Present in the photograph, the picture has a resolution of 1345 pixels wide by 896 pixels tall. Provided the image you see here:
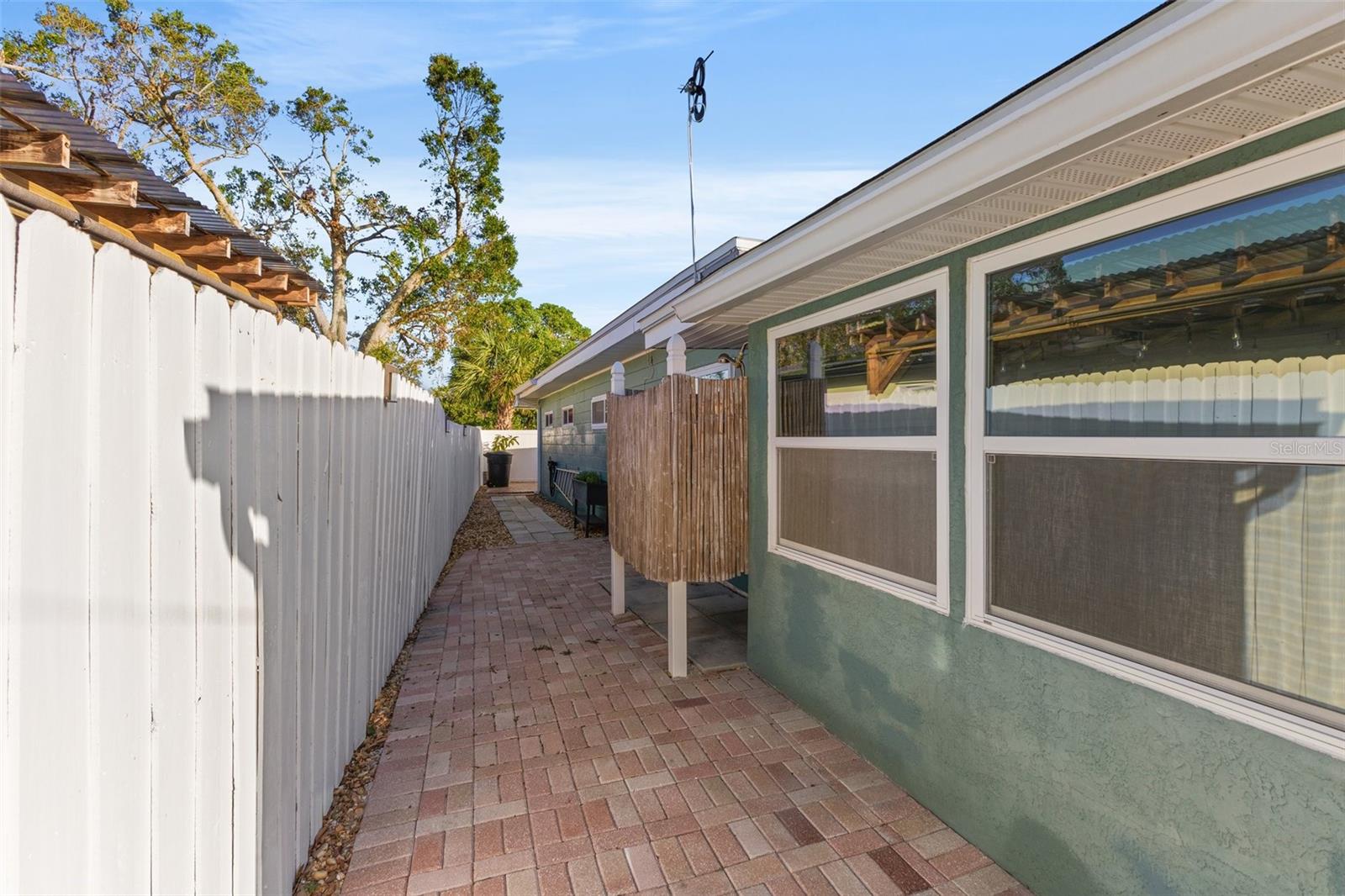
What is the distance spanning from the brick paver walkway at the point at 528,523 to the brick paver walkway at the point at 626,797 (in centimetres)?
520

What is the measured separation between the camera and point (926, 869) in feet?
7.20

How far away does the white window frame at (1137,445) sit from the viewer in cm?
142

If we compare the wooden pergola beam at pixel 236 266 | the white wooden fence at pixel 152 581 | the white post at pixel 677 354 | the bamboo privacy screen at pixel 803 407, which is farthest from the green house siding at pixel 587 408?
the white wooden fence at pixel 152 581

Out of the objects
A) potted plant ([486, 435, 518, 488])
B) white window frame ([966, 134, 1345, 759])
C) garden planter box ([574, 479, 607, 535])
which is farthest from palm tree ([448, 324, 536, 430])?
white window frame ([966, 134, 1345, 759])

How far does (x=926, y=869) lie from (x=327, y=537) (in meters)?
2.75

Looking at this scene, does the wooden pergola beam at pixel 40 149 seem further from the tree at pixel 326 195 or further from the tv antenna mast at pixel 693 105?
the tree at pixel 326 195

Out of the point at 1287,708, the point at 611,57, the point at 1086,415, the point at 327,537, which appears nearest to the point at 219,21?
the point at 611,57

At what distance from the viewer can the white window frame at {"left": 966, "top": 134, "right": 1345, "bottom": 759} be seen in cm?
142

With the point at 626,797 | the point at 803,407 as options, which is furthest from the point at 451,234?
the point at 626,797

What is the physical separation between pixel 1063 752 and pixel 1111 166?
1818 millimetres

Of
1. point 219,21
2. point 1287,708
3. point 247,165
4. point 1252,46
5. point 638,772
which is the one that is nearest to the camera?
point 1252,46

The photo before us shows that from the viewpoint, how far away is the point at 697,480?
399 cm

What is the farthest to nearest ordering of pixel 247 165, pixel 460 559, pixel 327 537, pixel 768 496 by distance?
pixel 247 165 < pixel 460 559 < pixel 768 496 < pixel 327 537

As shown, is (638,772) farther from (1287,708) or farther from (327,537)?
(1287,708)
